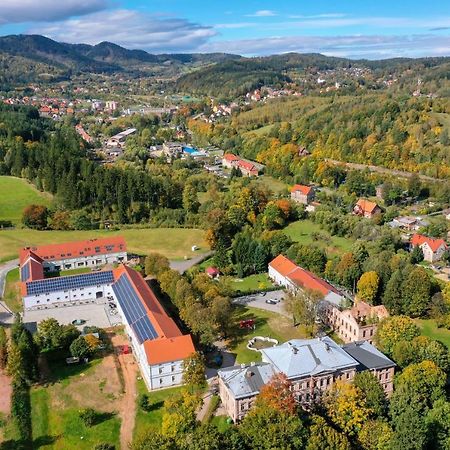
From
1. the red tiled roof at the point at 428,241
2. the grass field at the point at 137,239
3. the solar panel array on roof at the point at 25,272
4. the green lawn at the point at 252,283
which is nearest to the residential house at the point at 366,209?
the red tiled roof at the point at 428,241

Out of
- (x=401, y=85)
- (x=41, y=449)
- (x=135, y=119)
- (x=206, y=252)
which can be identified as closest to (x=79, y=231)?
(x=206, y=252)

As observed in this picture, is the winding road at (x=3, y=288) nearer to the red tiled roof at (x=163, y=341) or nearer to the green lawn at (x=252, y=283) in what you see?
the red tiled roof at (x=163, y=341)

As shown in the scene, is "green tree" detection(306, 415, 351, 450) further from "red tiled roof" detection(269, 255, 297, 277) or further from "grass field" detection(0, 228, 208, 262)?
"grass field" detection(0, 228, 208, 262)

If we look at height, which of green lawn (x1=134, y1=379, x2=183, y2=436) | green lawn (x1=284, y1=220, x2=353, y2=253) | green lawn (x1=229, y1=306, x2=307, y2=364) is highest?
green lawn (x1=284, y1=220, x2=353, y2=253)

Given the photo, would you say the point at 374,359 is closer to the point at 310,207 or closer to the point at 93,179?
the point at 310,207

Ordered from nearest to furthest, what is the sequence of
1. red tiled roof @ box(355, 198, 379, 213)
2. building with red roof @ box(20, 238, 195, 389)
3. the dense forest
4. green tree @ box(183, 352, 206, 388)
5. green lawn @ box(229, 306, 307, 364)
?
green tree @ box(183, 352, 206, 388) → building with red roof @ box(20, 238, 195, 389) → green lawn @ box(229, 306, 307, 364) → red tiled roof @ box(355, 198, 379, 213) → the dense forest

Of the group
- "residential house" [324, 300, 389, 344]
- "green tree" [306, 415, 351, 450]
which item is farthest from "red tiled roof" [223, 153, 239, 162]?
"green tree" [306, 415, 351, 450]
